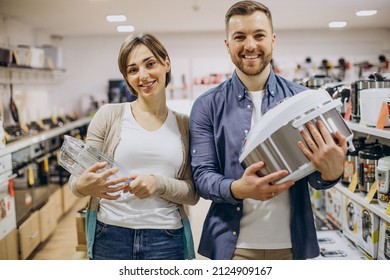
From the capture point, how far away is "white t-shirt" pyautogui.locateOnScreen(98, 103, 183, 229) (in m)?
1.05

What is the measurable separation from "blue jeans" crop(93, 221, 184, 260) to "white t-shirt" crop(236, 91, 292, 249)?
0.66 feet

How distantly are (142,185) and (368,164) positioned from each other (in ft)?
3.31

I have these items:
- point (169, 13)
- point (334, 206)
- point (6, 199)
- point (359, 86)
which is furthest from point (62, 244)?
point (359, 86)

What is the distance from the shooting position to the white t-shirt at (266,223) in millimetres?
1003

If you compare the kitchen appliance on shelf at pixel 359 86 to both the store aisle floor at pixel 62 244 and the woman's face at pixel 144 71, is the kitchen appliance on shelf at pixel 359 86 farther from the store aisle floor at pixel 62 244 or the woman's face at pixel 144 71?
the store aisle floor at pixel 62 244

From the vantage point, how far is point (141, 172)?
105 centimetres

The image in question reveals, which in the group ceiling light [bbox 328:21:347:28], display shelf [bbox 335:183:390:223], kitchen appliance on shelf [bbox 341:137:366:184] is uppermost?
ceiling light [bbox 328:21:347:28]

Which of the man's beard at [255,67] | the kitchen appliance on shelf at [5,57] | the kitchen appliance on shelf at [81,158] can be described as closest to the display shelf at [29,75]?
the kitchen appliance on shelf at [5,57]

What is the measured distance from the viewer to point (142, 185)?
98 centimetres

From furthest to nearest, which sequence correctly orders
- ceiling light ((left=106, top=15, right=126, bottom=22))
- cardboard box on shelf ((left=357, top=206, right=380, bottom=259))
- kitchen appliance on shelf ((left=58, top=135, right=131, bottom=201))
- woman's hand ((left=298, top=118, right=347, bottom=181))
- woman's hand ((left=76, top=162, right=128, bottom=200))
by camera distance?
cardboard box on shelf ((left=357, top=206, right=380, bottom=259)), ceiling light ((left=106, top=15, right=126, bottom=22)), kitchen appliance on shelf ((left=58, top=135, right=131, bottom=201)), woman's hand ((left=76, top=162, right=128, bottom=200)), woman's hand ((left=298, top=118, right=347, bottom=181))

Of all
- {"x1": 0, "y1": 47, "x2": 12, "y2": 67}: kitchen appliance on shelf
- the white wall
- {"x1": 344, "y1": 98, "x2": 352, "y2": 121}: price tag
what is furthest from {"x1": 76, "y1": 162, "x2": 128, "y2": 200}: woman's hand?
{"x1": 0, "y1": 47, "x2": 12, "y2": 67}: kitchen appliance on shelf

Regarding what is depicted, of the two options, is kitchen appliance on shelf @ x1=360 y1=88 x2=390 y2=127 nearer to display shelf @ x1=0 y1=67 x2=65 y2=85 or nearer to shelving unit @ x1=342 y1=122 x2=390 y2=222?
shelving unit @ x1=342 y1=122 x2=390 y2=222

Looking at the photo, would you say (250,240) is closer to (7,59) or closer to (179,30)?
Answer: (179,30)

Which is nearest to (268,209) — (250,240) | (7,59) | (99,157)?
(250,240)
